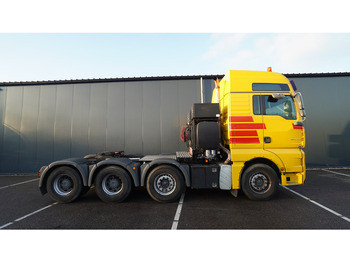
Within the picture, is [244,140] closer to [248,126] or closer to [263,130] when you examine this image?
[248,126]

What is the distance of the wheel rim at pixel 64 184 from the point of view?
4.09 m

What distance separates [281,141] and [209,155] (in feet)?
6.51

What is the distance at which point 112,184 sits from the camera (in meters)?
4.07

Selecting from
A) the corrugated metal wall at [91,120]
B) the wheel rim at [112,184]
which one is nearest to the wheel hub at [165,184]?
the wheel rim at [112,184]

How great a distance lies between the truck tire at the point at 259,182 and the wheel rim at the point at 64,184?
192 inches

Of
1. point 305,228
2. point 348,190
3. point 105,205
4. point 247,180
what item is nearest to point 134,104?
point 105,205

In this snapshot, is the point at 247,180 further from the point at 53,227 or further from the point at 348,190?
the point at 53,227

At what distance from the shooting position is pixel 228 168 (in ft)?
13.2

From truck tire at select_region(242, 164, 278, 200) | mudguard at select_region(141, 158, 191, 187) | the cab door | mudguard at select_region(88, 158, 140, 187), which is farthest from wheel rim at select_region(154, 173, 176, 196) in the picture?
the cab door

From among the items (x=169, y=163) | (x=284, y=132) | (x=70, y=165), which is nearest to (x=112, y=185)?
(x=70, y=165)

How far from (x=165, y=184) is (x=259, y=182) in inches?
103

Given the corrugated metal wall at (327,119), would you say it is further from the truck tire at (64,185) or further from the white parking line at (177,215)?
the truck tire at (64,185)

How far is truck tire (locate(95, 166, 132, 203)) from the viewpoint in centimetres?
396

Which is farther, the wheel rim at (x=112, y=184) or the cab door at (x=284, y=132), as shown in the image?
the wheel rim at (x=112, y=184)
